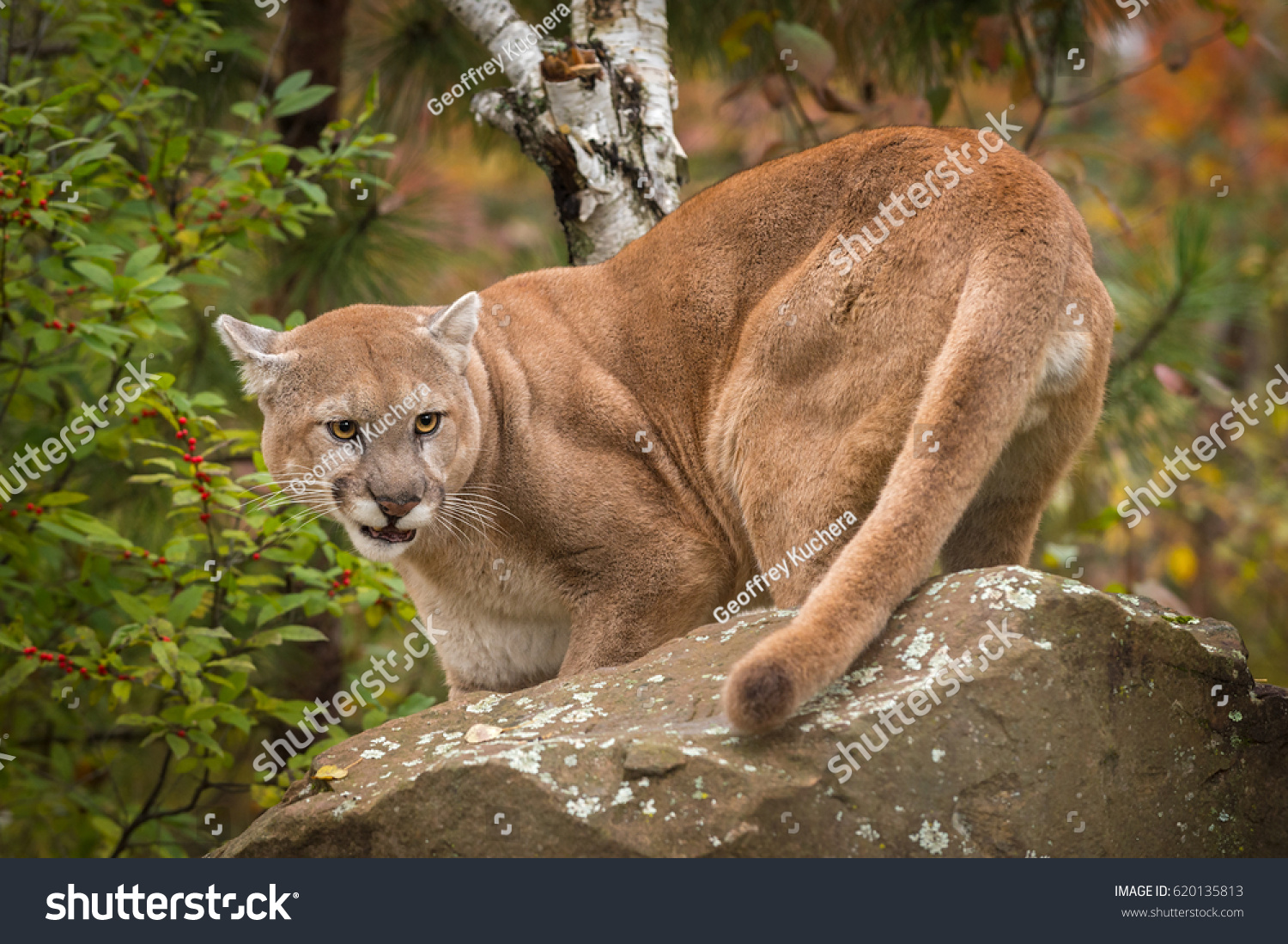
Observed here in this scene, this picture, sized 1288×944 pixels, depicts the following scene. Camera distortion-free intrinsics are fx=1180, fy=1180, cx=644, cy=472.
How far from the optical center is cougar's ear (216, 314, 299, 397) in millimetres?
4238

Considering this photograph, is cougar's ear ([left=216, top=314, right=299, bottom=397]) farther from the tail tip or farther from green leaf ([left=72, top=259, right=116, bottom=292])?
the tail tip

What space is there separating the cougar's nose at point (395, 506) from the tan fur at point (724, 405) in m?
0.02

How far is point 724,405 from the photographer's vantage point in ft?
13.6

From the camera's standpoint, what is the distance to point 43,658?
4.20m

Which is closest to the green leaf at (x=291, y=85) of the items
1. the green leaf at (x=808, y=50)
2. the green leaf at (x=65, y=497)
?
the green leaf at (x=65, y=497)

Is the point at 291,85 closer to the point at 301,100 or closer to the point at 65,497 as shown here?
the point at 301,100

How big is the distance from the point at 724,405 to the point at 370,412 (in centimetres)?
123

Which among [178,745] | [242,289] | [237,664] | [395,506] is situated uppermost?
[395,506]

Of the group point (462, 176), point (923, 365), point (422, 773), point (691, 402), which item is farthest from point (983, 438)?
point (462, 176)

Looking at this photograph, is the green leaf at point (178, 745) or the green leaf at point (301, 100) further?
the green leaf at point (301, 100)

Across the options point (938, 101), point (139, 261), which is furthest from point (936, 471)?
point (938, 101)

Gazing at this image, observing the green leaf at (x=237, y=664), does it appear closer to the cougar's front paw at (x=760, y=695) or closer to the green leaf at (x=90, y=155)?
the green leaf at (x=90, y=155)

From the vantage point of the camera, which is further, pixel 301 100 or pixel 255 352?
pixel 301 100

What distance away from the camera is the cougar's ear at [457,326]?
4352 millimetres
